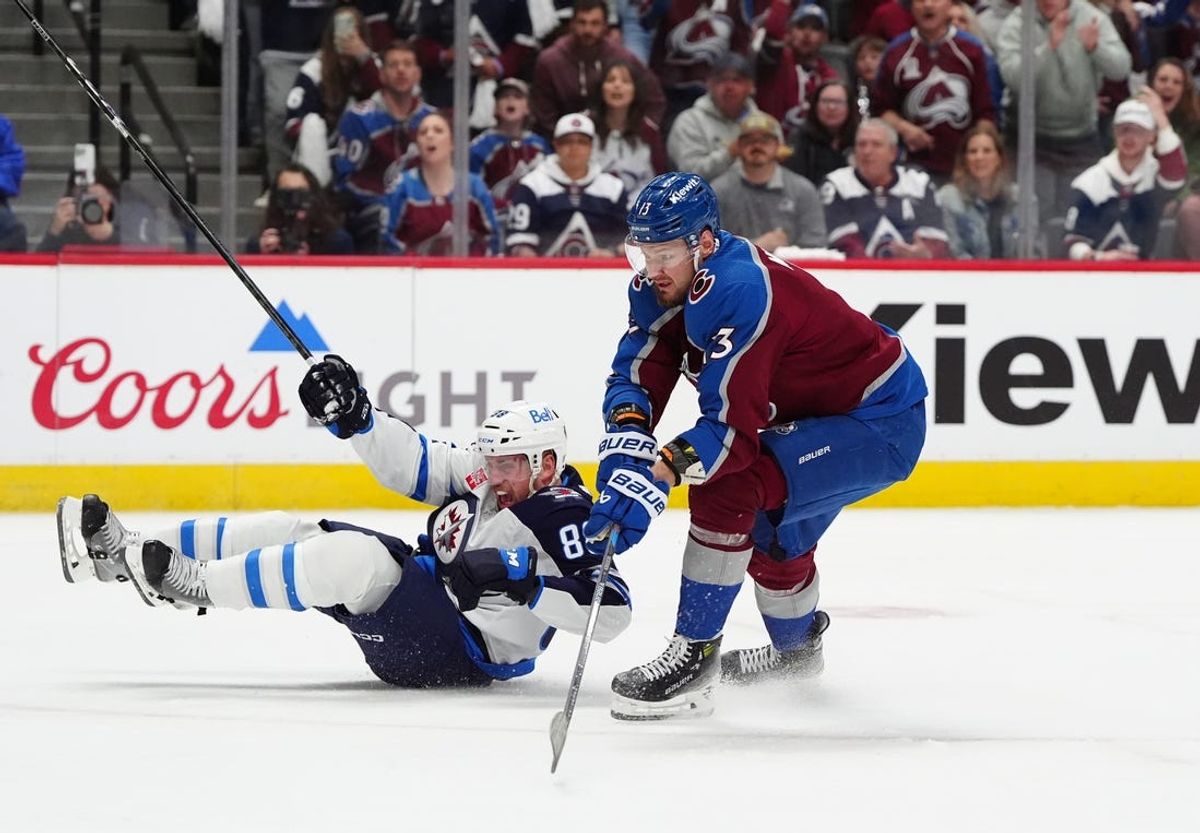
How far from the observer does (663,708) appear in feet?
11.7

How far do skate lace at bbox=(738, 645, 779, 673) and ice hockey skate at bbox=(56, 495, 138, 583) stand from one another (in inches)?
52.8

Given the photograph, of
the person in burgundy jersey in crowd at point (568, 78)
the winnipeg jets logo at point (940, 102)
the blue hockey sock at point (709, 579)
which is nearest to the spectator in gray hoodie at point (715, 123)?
the person in burgundy jersey in crowd at point (568, 78)

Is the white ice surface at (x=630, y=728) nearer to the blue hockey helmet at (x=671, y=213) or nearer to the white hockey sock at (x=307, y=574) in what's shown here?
the white hockey sock at (x=307, y=574)

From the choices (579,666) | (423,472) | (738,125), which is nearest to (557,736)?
(579,666)

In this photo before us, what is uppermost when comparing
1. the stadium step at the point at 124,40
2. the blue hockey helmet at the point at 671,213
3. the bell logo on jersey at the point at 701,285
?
the stadium step at the point at 124,40

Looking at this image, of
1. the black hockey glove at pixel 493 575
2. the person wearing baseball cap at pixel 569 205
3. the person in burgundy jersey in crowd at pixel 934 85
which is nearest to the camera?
the black hockey glove at pixel 493 575

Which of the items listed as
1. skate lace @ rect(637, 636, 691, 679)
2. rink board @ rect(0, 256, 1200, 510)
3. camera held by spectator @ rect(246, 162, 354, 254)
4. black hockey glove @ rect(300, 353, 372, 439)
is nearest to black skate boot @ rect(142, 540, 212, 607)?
black hockey glove @ rect(300, 353, 372, 439)

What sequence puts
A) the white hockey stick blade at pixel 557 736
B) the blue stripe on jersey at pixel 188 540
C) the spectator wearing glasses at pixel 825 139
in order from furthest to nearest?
1. the spectator wearing glasses at pixel 825 139
2. the blue stripe on jersey at pixel 188 540
3. the white hockey stick blade at pixel 557 736

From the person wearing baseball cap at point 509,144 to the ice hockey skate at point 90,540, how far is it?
3.94 meters

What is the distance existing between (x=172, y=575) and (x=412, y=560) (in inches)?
18.4

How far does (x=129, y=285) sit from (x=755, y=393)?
4290 millimetres

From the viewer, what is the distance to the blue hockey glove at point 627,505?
136 inches

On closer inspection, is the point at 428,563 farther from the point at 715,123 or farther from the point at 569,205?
the point at 715,123

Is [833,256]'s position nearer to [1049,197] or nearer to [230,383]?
[1049,197]
